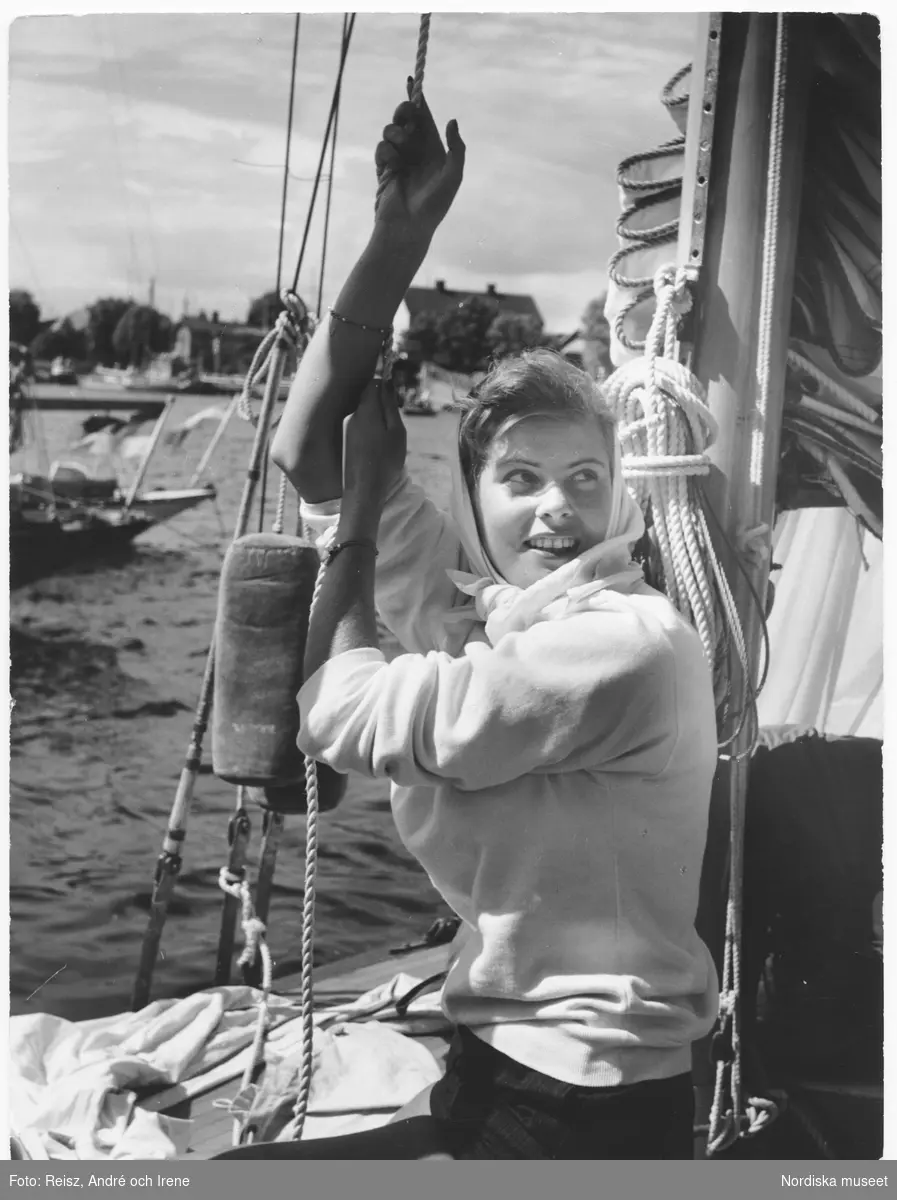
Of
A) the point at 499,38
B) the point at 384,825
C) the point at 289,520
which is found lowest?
the point at 384,825

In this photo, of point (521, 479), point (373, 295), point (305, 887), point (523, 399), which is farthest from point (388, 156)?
point (305, 887)

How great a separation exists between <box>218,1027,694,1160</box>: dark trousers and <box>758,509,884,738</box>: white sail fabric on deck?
3.17 m

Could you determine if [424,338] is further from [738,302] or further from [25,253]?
[25,253]

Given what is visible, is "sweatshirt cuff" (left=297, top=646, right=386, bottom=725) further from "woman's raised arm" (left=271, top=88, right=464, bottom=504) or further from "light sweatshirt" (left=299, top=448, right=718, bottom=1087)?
"woman's raised arm" (left=271, top=88, right=464, bottom=504)

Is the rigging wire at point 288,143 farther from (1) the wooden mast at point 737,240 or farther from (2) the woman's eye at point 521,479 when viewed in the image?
(2) the woman's eye at point 521,479

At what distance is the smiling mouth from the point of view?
1738 millimetres

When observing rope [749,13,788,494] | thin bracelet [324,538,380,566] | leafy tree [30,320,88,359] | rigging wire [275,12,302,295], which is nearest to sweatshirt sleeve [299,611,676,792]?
thin bracelet [324,538,380,566]

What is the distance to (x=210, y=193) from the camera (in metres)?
2.88

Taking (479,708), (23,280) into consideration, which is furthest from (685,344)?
(23,280)

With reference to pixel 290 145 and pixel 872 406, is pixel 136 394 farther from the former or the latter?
pixel 872 406

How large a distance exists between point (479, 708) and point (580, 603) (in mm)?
223

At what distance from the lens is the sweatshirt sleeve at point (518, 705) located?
156 cm

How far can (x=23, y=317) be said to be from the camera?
8.21 feet

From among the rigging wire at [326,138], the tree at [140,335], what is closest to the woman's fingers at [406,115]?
the rigging wire at [326,138]
